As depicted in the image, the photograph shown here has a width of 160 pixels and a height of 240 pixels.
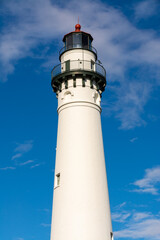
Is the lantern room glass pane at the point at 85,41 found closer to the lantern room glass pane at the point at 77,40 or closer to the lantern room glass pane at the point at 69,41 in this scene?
the lantern room glass pane at the point at 77,40

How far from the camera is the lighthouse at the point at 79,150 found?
2284cm

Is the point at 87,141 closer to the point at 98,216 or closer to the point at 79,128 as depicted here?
the point at 79,128

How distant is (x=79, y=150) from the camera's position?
24703mm

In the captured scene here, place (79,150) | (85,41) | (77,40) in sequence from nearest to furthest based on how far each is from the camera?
(79,150) → (77,40) → (85,41)

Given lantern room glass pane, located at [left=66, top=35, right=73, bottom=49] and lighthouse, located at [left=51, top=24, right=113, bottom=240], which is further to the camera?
lantern room glass pane, located at [left=66, top=35, right=73, bottom=49]

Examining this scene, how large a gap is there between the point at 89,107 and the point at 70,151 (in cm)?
389

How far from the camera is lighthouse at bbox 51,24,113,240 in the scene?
74.9 feet

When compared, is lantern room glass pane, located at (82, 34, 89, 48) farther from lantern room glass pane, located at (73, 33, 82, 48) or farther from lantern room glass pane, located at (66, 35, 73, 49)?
lantern room glass pane, located at (66, 35, 73, 49)

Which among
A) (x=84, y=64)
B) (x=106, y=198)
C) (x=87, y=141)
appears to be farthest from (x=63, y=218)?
(x=84, y=64)

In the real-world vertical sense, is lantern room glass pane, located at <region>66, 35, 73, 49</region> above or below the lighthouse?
above

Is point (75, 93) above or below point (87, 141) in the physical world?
above

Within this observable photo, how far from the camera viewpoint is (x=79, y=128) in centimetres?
2550

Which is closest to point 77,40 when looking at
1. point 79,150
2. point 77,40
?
point 77,40

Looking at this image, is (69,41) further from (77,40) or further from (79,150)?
(79,150)
